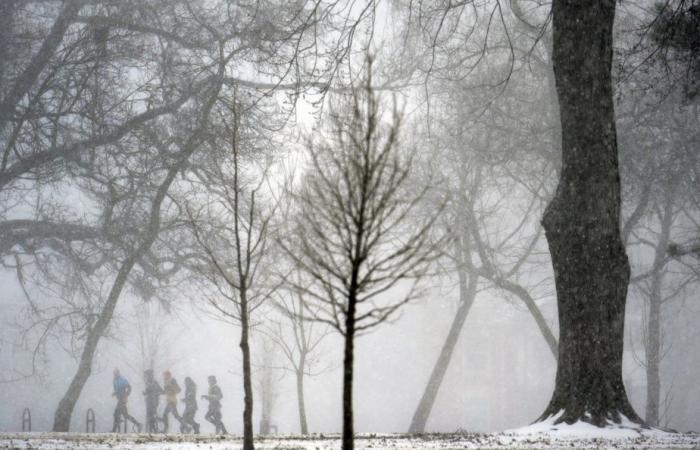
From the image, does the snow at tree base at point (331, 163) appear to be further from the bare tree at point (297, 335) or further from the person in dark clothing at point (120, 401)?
the bare tree at point (297, 335)

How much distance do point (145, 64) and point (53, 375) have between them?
Result: 36764 millimetres

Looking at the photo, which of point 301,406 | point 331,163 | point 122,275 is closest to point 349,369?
point 331,163

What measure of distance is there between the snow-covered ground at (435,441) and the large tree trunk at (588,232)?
19.9 inches

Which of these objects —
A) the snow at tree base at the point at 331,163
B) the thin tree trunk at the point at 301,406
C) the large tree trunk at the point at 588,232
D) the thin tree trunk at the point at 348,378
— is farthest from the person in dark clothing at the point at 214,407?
the thin tree trunk at the point at 348,378

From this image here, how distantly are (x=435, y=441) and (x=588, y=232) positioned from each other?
10.4 ft

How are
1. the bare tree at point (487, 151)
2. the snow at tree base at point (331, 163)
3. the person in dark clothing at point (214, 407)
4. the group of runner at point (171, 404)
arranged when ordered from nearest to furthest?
the snow at tree base at point (331, 163) < the bare tree at point (487, 151) < the person in dark clothing at point (214, 407) < the group of runner at point (171, 404)

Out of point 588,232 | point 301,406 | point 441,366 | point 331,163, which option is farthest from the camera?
point 441,366

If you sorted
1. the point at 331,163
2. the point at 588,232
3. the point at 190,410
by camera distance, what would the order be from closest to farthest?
the point at 588,232 < the point at 331,163 < the point at 190,410

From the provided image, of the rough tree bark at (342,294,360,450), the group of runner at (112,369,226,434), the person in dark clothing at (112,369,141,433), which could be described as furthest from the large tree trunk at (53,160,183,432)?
the rough tree bark at (342,294,360,450)

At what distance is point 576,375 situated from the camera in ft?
27.1

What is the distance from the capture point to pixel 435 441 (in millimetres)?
7363

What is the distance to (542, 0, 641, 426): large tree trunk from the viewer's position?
8188 millimetres

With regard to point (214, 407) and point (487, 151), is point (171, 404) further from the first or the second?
point (487, 151)

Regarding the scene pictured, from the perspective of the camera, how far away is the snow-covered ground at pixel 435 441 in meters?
6.71
